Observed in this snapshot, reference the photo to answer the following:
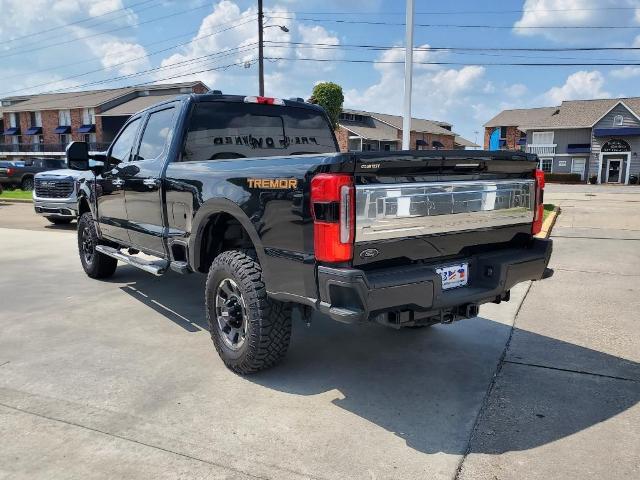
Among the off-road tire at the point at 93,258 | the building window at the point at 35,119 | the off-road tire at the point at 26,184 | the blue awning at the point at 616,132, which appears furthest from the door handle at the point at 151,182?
the building window at the point at 35,119

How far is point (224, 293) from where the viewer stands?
4.09 metres

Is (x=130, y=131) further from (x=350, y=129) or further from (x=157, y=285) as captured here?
(x=350, y=129)

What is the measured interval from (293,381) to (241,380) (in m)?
0.38

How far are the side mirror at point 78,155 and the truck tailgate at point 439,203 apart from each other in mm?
4237

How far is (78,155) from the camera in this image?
599 centimetres

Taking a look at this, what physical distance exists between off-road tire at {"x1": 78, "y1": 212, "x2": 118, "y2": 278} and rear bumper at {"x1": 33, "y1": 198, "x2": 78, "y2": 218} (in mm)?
5672

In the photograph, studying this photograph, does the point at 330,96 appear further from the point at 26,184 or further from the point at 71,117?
the point at 71,117

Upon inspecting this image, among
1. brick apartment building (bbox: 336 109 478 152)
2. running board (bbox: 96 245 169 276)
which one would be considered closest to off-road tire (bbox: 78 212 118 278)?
running board (bbox: 96 245 169 276)

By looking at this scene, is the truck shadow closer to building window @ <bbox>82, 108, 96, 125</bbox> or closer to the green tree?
the green tree

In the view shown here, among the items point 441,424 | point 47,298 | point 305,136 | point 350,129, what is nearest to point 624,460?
point 441,424

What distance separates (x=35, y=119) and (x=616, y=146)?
56261mm

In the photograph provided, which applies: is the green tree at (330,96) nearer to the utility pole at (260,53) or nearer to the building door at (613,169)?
the utility pole at (260,53)

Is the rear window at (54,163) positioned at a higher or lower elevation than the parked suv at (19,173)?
higher

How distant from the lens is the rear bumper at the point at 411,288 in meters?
2.95
